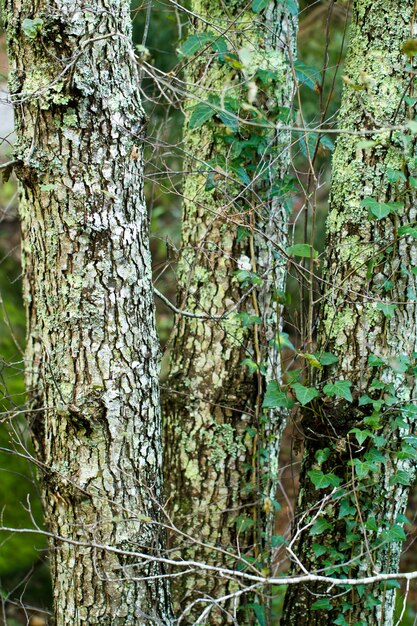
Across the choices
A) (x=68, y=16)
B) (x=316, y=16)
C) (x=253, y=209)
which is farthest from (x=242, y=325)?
(x=316, y=16)

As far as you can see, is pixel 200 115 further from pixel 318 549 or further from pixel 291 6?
pixel 318 549

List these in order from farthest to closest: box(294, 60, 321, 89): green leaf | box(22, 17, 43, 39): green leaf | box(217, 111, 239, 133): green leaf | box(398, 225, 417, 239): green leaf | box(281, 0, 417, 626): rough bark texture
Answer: box(294, 60, 321, 89): green leaf → box(217, 111, 239, 133): green leaf → box(281, 0, 417, 626): rough bark texture → box(398, 225, 417, 239): green leaf → box(22, 17, 43, 39): green leaf

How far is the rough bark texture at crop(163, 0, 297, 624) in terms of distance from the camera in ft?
9.60

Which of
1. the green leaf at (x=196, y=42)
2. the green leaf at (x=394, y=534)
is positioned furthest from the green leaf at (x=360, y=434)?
the green leaf at (x=196, y=42)

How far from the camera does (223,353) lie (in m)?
3.03

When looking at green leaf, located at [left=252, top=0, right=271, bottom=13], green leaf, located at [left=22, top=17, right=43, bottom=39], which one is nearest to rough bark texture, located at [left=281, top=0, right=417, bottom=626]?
green leaf, located at [left=252, top=0, right=271, bottom=13]

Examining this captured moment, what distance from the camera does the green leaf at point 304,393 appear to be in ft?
8.27

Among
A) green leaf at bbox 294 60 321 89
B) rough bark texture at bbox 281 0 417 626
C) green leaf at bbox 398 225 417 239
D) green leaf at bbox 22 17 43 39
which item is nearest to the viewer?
green leaf at bbox 22 17 43 39

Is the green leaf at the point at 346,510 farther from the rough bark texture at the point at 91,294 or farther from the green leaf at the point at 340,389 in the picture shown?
the rough bark texture at the point at 91,294

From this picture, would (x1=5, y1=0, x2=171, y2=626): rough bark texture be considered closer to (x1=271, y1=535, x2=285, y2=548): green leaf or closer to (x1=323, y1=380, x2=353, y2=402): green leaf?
(x1=271, y1=535, x2=285, y2=548): green leaf

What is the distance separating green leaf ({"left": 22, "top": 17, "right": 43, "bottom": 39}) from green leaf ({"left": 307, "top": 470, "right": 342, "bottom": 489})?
6.25ft

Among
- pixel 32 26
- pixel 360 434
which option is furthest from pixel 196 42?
pixel 360 434

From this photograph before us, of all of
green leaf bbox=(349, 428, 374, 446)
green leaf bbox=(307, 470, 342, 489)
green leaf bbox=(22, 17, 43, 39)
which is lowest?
green leaf bbox=(307, 470, 342, 489)

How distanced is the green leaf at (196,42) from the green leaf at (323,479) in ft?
5.89
